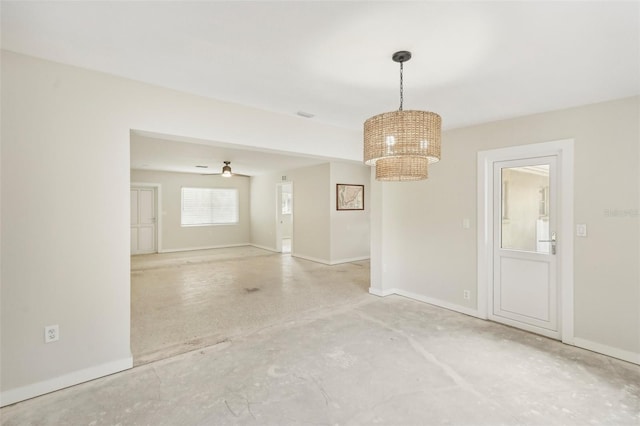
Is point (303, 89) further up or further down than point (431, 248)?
further up

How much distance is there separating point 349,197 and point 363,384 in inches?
197

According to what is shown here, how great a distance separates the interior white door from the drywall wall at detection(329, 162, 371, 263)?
5290 mm

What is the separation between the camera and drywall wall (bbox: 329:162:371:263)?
6699 millimetres

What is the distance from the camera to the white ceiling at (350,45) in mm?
1605

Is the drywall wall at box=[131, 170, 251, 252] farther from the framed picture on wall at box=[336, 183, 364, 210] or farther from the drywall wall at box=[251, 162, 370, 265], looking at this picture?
the framed picture on wall at box=[336, 183, 364, 210]

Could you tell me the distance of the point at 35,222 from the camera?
2154 mm

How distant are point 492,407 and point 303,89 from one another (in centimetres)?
284

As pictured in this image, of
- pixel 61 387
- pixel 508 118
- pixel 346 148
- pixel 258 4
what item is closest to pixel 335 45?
pixel 258 4

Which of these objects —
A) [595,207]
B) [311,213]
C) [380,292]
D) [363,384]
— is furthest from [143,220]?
[595,207]

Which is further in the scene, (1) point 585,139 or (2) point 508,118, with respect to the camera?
(2) point 508,118

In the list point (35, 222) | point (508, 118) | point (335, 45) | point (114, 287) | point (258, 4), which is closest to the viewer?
point (258, 4)

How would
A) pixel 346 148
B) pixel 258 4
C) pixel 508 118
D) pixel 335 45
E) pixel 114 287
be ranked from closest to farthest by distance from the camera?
pixel 258 4 → pixel 335 45 → pixel 114 287 → pixel 508 118 → pixel 346 148

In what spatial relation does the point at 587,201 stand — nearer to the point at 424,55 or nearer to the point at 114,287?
the point at 424,55

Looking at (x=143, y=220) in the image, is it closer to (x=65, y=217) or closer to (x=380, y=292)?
(x=65, y=217)
